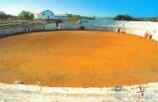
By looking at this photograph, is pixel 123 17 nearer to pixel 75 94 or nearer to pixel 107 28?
pixel 107 28

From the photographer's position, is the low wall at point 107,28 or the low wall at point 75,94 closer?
the low wall at point 75,94

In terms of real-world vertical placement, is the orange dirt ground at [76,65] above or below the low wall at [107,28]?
below

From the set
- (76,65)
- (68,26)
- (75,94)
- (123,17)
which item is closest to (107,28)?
(68,26)

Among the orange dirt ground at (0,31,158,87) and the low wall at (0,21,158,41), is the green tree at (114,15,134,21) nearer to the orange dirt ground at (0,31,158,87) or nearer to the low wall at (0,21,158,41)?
the low wall at (0,21,158,41)

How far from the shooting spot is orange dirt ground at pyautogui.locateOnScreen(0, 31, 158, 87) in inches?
576

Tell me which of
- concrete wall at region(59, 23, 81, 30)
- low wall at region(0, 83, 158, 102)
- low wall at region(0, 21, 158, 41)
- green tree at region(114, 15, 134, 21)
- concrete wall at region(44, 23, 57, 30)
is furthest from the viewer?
green tree at region(114, 15, 134, 21)

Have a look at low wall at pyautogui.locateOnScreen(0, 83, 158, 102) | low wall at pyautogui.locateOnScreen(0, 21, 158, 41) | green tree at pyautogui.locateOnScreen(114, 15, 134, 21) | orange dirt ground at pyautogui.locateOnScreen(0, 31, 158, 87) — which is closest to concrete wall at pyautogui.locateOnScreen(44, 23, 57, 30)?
low wall at pyautogui.locateOnScreen(0, 21, 158, 41)

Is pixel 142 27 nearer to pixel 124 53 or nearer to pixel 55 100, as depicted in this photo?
pixel 124 53

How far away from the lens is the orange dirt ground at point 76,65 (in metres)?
14.6

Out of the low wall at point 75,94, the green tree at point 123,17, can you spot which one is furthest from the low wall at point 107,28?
the low wall at point 75,94

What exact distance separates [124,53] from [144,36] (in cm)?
1486

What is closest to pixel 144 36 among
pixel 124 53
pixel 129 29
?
pixel 129 29

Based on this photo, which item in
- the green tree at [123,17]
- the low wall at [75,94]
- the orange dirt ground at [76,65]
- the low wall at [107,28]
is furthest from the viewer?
the green tree at [123,17]

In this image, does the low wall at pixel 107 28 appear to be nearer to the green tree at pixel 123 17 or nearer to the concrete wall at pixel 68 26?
the concrete wall at pixel 68 26
